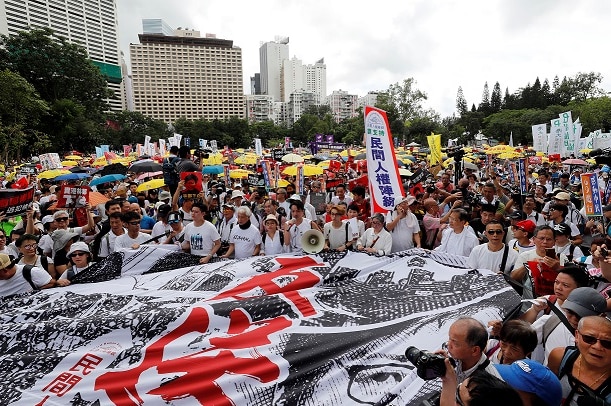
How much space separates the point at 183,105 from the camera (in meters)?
116

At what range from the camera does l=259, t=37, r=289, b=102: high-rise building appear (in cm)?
18650

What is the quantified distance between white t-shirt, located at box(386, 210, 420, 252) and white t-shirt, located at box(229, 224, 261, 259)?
1845 millimetres

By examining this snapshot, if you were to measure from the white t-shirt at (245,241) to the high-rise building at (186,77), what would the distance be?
115m

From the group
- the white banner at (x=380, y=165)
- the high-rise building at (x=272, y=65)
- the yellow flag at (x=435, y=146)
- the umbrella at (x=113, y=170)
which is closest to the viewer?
the white banner at (x=380, y=165)

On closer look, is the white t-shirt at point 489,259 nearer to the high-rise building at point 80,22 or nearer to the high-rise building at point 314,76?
the high-rise building at point 80,22

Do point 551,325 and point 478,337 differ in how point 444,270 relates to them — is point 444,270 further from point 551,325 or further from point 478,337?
point 478,337

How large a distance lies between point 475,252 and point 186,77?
4956 inches

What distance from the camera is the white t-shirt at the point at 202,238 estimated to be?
16.6ft

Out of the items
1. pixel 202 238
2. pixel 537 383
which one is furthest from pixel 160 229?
pixel 537 383

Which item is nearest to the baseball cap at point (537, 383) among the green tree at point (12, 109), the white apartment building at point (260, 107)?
the green tree at point (12, 109)

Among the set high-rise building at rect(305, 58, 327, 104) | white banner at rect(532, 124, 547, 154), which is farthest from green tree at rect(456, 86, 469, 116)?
high-rise building at rect(305, 58, 327, 104)

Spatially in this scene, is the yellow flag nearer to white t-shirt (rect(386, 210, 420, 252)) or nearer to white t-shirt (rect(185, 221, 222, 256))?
white t-shirt (rect(386, 210, 420, 252))

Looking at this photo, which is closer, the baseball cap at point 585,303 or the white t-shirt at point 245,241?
the baseball cap at point 585,303

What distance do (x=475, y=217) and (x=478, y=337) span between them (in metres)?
4.83
